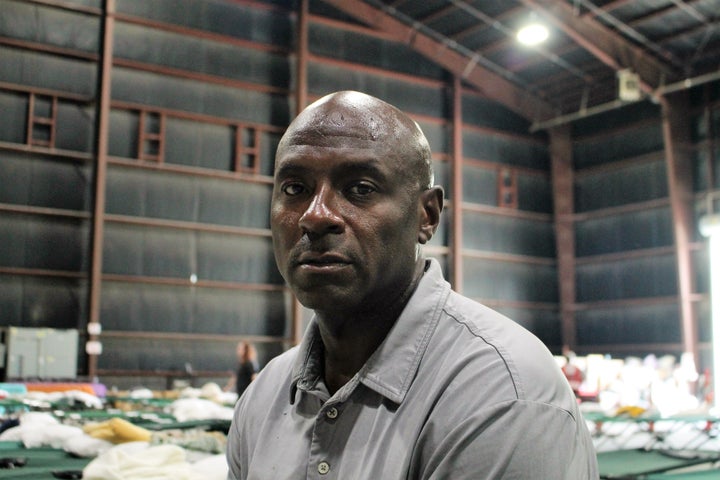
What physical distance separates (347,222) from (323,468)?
488 millimetres

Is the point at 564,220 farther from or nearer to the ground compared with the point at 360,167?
farther from the ground

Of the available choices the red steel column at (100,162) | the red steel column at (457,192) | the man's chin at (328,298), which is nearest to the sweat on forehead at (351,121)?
the man's chin at (328,298)

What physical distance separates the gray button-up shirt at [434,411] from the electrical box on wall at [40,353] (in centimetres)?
1252

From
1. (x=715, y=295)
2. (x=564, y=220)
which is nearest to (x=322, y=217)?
(x=715, y=295)

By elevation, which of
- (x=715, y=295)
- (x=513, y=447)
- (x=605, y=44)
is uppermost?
(x=605, y=44)

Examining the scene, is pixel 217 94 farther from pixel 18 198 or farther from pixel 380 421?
pixel 380 421

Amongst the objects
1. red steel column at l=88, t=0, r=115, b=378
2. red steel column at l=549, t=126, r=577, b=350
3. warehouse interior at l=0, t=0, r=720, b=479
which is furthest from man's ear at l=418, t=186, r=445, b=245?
red steel column at l=549, t=126, r=577, b=350

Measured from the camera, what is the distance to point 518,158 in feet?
65.4

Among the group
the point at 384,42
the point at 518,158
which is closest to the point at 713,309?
the point at 518,158

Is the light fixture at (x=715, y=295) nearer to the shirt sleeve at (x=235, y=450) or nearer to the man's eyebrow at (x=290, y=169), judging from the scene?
the shirt sleeve at (x=235, y=450)

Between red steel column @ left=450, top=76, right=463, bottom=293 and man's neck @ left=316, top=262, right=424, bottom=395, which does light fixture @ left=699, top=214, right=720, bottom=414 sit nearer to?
red steel column @ left=450, top=76, right=463, bottom=293

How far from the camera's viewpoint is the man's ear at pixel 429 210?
69.3 inches

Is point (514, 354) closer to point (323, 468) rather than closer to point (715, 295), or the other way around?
point (323, 468)

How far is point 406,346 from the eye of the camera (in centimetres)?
166
